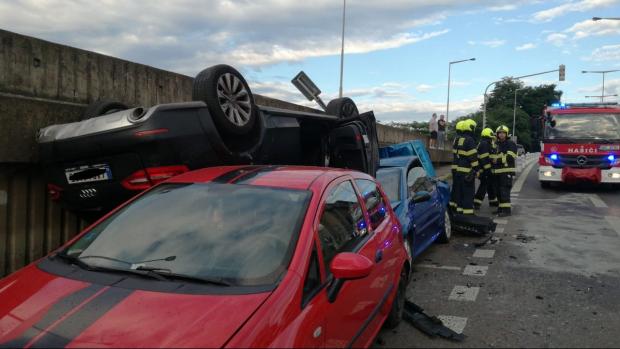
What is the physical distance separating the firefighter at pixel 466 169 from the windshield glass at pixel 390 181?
3.06m

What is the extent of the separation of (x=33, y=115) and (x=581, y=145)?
13811 mm

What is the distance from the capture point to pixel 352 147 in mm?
7273

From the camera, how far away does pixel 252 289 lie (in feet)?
7.90

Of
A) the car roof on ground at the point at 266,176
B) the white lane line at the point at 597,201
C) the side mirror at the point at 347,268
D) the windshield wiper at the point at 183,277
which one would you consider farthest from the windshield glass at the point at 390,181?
the white lane line at the point at 597,201

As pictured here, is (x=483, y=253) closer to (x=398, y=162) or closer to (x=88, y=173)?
(x=398, y=162)

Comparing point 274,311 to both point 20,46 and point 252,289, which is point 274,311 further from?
point 20,46

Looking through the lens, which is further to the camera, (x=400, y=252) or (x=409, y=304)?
(x=409, y=304)

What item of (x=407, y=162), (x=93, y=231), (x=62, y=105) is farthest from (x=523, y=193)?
(x=93, y=231)

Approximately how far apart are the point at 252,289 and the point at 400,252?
2.05 m

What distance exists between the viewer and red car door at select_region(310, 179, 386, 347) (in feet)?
8.91

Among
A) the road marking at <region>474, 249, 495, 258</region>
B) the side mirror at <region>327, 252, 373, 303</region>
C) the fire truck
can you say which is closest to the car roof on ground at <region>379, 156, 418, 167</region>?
the road marking at <region>474, 249, 495, 258</region>

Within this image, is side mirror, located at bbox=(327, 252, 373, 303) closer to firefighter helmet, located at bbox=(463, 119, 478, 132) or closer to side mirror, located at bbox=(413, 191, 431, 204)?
side mirror, located at bbox=(413, 191, 431, 204)

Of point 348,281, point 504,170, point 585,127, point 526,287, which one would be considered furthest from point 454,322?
point 585,127

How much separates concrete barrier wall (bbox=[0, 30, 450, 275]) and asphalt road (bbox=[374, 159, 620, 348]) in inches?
134
